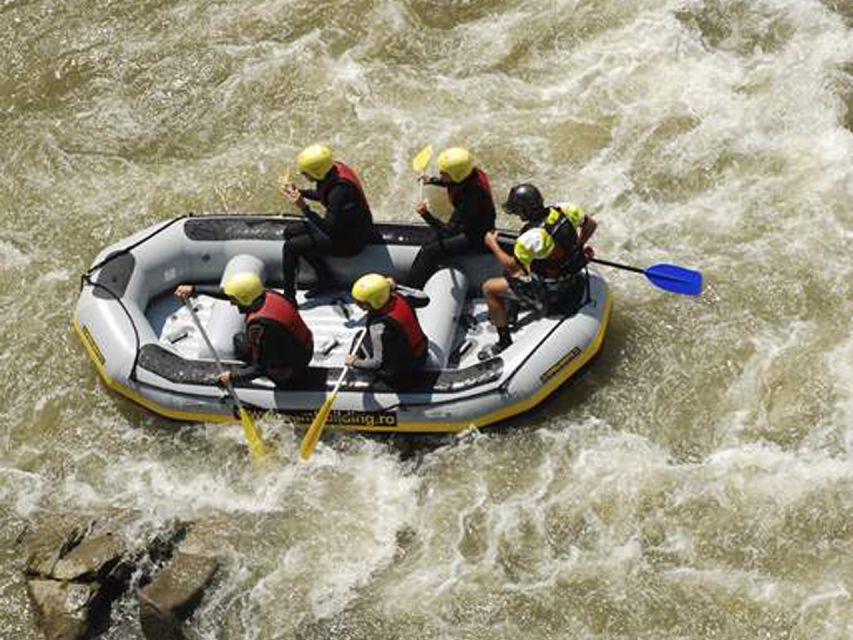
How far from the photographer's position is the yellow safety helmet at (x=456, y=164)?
29.3 feet

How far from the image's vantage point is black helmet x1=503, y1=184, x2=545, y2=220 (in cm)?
858

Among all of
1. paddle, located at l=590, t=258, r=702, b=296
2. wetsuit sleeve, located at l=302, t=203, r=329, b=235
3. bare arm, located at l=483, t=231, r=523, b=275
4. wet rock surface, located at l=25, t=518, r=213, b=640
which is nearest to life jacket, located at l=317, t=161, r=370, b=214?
wetsuit sleeve, located at l=302, t=203, r=329, b=235

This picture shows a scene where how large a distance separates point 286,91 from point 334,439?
529 cm

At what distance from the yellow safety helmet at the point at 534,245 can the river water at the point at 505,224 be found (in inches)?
46.4

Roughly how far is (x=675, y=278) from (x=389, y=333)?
2.64m

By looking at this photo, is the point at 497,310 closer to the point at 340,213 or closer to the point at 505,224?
the point at 340,213

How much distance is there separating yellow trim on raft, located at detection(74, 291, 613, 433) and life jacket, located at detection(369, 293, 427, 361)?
61cm

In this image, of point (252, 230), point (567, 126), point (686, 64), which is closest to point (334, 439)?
point (252, 230)

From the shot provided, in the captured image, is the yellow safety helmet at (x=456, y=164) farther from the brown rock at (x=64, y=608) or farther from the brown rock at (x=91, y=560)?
the brown rock at (x=64, y=608)

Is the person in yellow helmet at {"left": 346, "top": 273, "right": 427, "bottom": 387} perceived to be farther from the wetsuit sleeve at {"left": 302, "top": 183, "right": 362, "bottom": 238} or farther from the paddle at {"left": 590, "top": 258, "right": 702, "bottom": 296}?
the paddle at {"left": 590, "top": 258, "right": 702, "bottom": 296}

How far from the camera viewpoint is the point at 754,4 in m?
13.0

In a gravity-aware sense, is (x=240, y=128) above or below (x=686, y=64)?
above

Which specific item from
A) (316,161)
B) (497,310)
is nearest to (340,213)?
(316,161)

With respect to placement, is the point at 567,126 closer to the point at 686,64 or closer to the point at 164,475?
the point at 686,64
